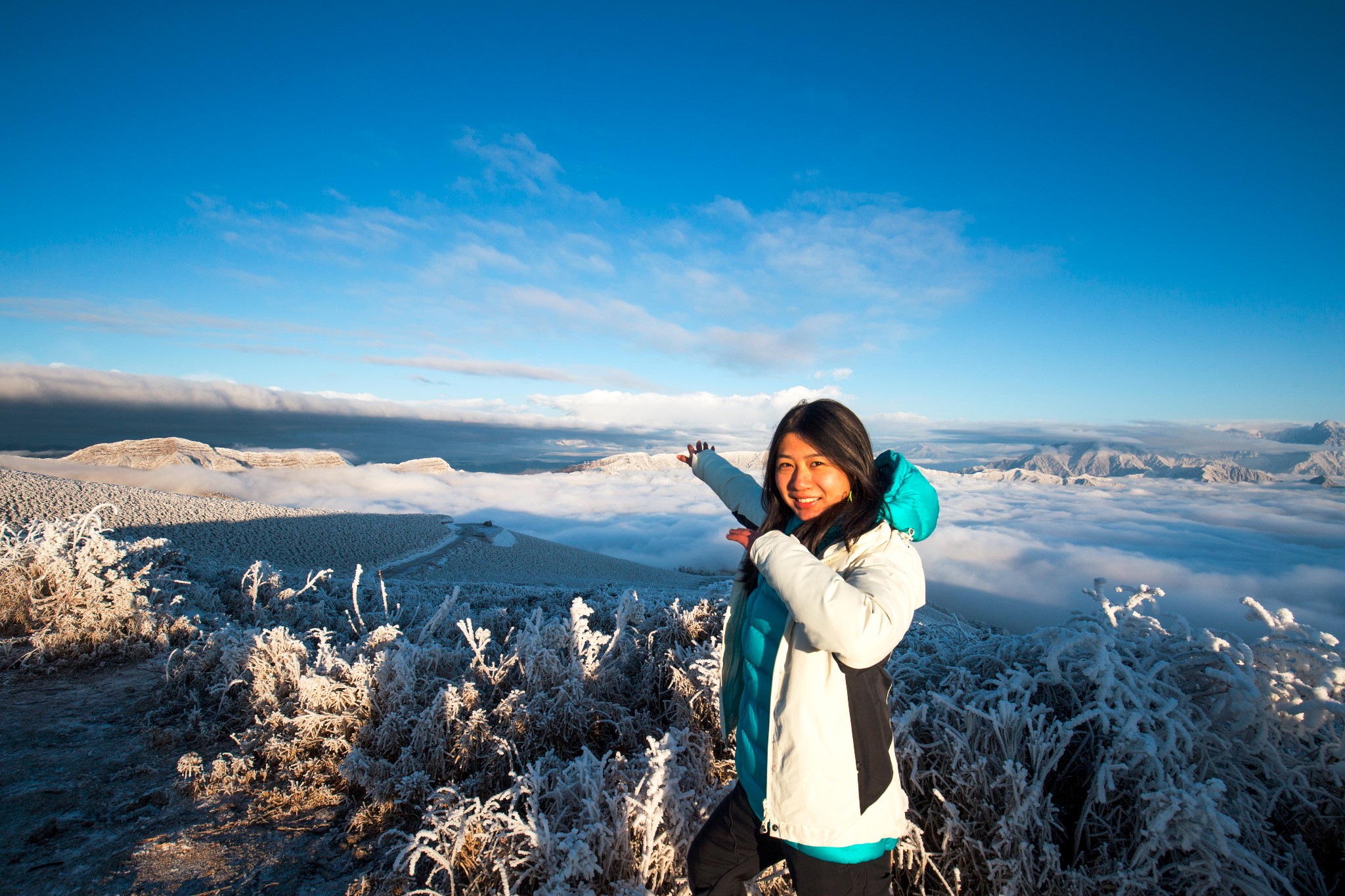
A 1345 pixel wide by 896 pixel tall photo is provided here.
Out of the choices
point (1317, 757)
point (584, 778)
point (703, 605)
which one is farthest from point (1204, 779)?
point (703, 605)

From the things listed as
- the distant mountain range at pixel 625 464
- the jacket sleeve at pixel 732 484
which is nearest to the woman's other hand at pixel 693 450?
the jacket sleeve at pixel 732 484

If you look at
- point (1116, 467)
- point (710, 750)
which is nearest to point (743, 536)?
point (710, 750)

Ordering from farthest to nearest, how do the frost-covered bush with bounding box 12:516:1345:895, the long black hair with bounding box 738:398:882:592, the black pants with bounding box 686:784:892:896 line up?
the frost-covered bush with bounding box 12:516:1345:895
the black pants with bounding box 686:784:892:896
the long black hair with bounding box 738:398:882:592

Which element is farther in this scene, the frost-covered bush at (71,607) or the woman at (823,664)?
the frost-covered bush at (71,607)

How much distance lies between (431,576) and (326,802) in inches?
391

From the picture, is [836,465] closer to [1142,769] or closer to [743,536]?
[743,536]

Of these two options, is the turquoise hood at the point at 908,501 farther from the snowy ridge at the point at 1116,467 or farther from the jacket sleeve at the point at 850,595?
the snowy ridge at the point at 1116,467

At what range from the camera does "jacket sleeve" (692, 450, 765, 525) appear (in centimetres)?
220

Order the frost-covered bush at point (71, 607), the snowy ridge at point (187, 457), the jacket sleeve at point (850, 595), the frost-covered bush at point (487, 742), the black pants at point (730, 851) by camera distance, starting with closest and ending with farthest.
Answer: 1. the jacket sleeve at point (850, 595)
2. the black pants at point (730, 851)
3. the frost-covered bush at point (487, 742)
4. the frost-covered bush at point (71, 607)
5. the snowy ridge at point (187, 457)

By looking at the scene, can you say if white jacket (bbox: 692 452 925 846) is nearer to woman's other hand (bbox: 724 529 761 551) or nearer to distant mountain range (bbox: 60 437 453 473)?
woman's other hand (bbox: 724 529 761 551)

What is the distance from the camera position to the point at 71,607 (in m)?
4.44

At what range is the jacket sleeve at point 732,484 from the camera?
2199mm

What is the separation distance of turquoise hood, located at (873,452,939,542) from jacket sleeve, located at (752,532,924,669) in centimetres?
8

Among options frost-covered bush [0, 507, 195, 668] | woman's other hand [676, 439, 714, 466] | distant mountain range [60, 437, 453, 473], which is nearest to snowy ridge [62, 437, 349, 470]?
distant mountain range [60, 437, 453, 473]
